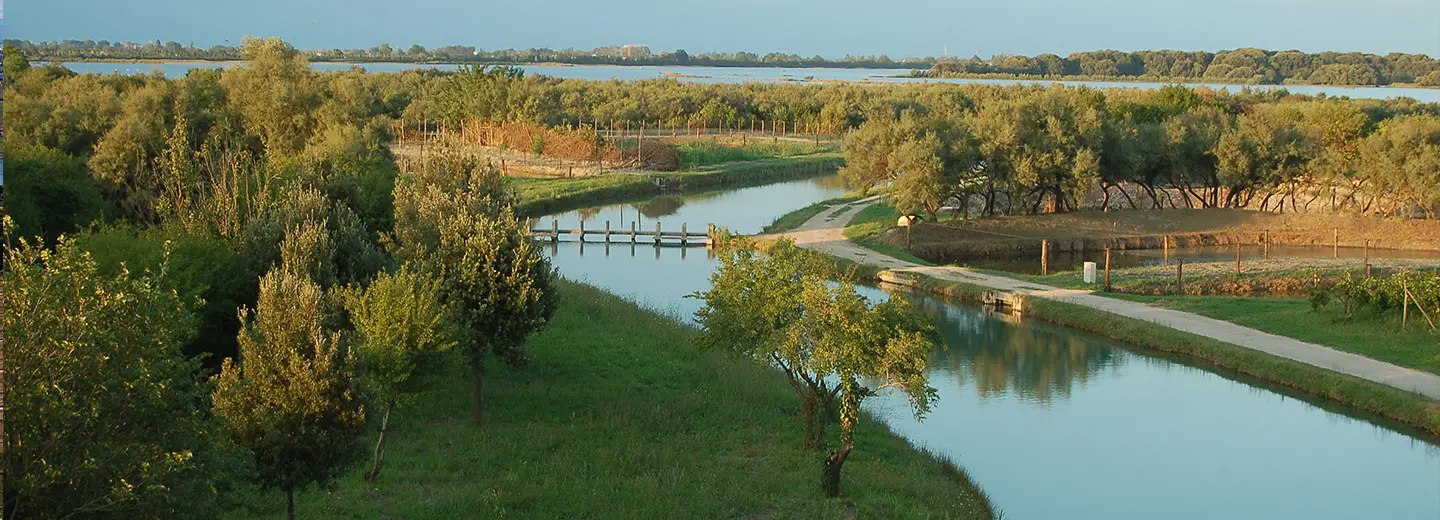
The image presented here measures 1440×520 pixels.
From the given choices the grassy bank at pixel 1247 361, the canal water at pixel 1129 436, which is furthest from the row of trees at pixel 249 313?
the grassy bank at pixel 1247 361

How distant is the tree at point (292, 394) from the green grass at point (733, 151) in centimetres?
5440

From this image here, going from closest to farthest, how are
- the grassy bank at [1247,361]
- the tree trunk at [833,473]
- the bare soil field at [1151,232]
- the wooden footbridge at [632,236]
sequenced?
the tree trunk at [833,473] → the grassy bank at [1247,361] → the bare soil field at [1151,232] → the wooden footbridge at [632,236]

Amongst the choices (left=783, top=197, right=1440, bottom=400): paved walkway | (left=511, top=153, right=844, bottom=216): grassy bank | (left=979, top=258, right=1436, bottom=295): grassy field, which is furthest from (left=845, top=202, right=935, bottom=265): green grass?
(left=511, top=153, right=844, bottom=216): grassy bank

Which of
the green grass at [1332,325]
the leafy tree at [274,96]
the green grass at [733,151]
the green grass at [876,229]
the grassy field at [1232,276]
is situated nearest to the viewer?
the green grass at [1332,325]

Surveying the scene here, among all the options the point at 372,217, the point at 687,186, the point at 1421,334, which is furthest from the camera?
the point at 687,186

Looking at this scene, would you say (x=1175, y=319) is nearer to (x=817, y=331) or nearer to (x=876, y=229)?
(x=876, y=229)

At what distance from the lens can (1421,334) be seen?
1025 inches

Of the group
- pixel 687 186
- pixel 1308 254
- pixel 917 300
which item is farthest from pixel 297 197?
pixel 687 186

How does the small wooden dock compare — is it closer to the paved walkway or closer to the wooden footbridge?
the wooden footbridge

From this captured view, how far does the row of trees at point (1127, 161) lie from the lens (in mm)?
43969

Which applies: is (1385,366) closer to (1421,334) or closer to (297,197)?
(1421,334)

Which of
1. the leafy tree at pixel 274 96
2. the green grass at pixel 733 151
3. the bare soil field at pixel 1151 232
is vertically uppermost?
the leafy tree at pixel 274 96

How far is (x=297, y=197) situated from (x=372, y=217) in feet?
23.1

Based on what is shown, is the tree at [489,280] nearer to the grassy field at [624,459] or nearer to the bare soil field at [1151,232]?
the grassy field at [624,459]
